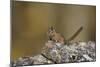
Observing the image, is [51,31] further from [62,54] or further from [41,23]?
[62,54]

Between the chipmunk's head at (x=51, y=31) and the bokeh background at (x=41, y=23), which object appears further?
the chipmunk's head at (x=51, y=31)

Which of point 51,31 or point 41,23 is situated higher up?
point 41,23

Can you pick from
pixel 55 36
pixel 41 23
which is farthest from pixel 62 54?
pixel 41 23

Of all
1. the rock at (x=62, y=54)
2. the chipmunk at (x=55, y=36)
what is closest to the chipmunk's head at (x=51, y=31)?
the chipmunk at (x=55, y=36)

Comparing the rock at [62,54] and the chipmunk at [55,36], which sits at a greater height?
the chipmunk at [55,36]

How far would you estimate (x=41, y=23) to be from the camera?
7.75 ft

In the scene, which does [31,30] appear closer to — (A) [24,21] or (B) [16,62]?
(A) [24,21]

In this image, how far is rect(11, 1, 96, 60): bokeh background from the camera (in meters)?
2.25

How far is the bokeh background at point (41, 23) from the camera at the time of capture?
225 centimetres

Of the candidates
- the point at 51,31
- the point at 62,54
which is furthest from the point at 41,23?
the point at 62,54

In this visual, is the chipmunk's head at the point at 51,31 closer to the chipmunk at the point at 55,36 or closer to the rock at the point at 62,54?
the chipmunk at the point at 55,36

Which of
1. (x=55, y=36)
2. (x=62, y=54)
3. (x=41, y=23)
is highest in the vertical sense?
(x=41, y=23)
